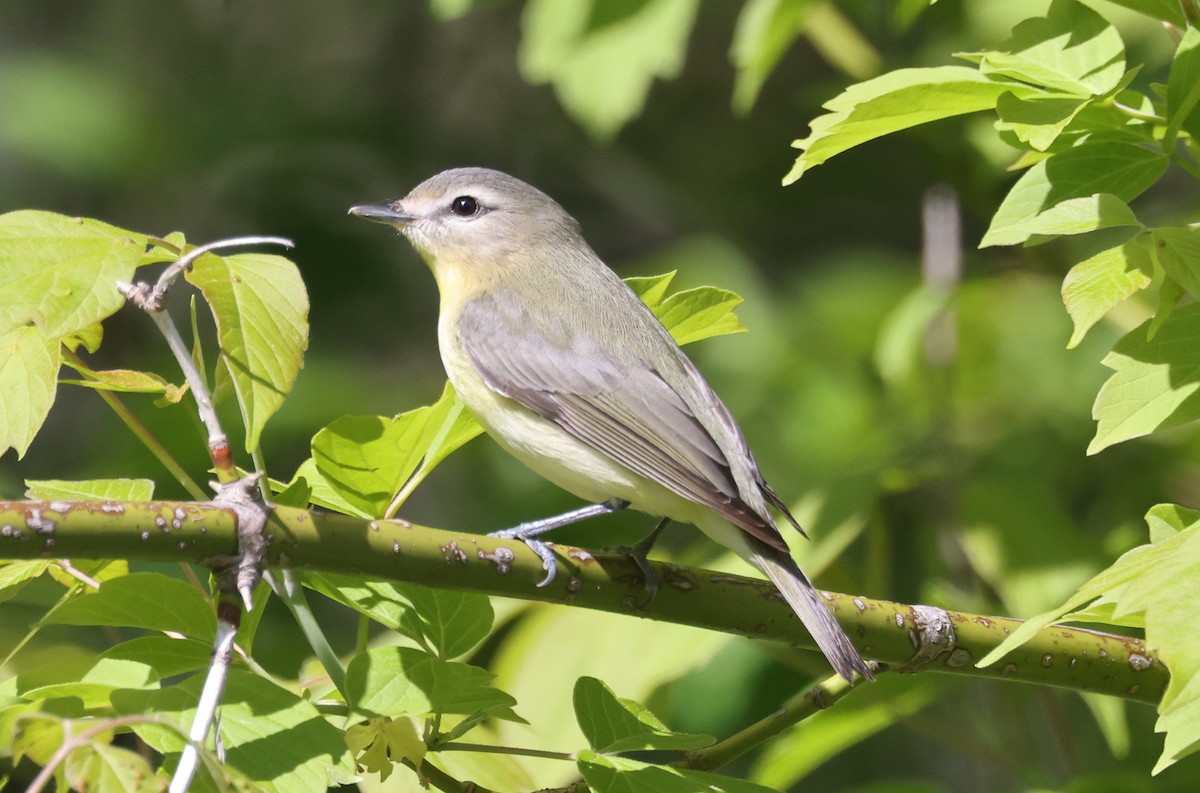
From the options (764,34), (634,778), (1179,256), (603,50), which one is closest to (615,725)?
(634,778)

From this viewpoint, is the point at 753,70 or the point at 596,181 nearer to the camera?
the point at 753,70

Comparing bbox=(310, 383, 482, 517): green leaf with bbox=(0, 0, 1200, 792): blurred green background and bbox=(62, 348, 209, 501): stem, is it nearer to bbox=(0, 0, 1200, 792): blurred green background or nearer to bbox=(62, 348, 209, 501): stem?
bbox=(62, 348, 209, 501): stem

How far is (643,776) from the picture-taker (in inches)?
67.4

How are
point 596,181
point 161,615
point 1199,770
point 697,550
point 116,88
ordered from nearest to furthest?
point 161,615 < point 1199,770 < point 697,550 < point 116,88 < point 596,181

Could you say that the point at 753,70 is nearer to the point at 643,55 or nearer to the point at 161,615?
the point at 643,55

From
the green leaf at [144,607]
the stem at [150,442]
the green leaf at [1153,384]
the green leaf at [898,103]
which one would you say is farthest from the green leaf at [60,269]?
the green leaf at [1153,384]

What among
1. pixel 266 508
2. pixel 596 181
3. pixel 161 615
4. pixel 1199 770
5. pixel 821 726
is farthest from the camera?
pixel 596 181

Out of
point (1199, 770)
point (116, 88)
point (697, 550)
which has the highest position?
point (116, 88)

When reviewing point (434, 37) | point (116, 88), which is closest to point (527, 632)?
point (116, 88)

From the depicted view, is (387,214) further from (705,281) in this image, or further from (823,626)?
(823,626)

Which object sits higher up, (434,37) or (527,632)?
(434,37)

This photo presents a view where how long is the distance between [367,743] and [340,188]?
5216 mm

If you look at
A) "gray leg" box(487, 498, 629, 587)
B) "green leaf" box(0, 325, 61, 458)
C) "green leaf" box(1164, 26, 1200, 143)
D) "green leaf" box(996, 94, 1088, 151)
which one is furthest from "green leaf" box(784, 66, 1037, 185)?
"green leaf" box(0, 325, 61, 458)

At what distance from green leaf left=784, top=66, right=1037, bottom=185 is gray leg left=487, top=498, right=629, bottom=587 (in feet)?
2.17
